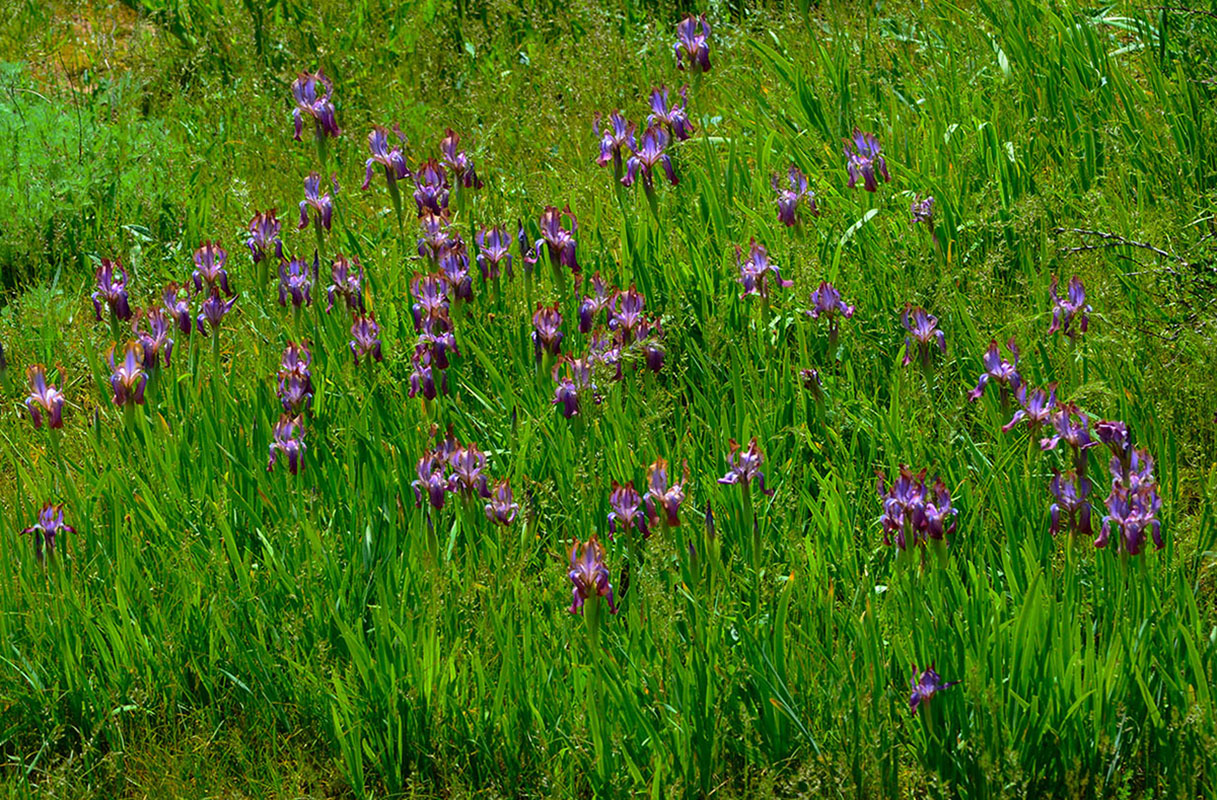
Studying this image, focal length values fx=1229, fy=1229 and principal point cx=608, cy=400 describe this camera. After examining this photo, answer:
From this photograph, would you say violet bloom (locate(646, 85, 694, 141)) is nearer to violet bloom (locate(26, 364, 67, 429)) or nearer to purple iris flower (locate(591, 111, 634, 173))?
purple iris flower (locate(591, 111, 634, 173))

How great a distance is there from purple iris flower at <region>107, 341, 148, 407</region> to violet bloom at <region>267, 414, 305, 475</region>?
37cm

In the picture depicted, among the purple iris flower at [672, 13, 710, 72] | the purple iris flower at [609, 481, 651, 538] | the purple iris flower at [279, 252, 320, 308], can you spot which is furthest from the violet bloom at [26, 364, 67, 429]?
the purple iris flower at [672, 13, 710, 72]

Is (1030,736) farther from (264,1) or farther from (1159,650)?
(264,1)

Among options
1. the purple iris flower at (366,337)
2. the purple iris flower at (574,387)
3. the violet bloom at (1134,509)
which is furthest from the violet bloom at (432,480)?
the violet bloom at (1134,509)

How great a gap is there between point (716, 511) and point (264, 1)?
13.3 feet

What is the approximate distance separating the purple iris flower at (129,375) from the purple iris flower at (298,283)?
48cm

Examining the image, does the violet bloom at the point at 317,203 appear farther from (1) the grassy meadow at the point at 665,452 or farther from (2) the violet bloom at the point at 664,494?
(2) the violet bloom at the point at 664,494

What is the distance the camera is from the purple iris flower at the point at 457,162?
3402 mm

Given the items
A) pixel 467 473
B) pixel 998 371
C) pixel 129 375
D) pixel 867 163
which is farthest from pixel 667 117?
pixel 129 375

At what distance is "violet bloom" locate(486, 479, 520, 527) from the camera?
7.96 ft

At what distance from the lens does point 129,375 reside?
9.14 feet

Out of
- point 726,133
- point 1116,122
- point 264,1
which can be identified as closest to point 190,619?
point 726,133

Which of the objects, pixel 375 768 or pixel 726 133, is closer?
pixel 375 768

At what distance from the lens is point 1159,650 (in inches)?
83.1
